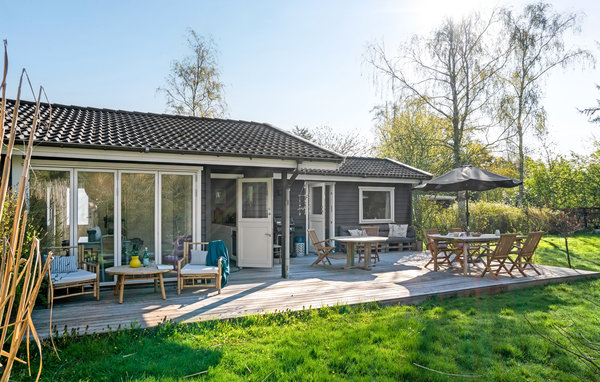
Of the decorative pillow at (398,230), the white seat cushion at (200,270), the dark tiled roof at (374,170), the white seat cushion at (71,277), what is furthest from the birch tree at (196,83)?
the white seat cushion at (71,277)

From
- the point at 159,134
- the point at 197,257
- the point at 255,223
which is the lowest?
the point at 197,257

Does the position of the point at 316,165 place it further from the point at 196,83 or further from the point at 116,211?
the point at 196,83

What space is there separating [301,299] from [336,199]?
6553 millimetres

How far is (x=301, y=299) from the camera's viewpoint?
5.95m

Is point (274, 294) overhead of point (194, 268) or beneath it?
beneath

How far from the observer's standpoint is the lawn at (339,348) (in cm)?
358

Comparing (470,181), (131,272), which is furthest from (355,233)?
(131,272)

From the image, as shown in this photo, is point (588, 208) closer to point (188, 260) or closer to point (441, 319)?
point (441, 319)

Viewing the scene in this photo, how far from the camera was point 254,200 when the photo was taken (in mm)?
8578

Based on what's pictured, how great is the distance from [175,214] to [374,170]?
7351 millimetres

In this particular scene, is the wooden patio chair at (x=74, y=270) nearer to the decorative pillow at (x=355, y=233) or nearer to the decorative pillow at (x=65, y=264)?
the decorative pillow at (x=65, y=264)

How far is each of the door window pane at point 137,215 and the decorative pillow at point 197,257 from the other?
2.71 feet

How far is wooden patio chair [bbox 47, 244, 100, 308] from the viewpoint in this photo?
5.59 meters

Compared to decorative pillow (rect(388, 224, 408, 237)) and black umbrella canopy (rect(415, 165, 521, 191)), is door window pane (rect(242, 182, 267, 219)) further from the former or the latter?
decorative pillow (rect(388, 224, 408, 237))
